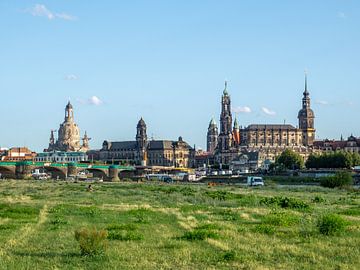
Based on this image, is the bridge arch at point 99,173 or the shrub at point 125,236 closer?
the shrub at point 125,236

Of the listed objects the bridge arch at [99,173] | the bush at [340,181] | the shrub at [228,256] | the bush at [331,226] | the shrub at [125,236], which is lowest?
the shrub at [228,256]

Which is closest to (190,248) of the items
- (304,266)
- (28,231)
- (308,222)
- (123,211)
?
(304,266)

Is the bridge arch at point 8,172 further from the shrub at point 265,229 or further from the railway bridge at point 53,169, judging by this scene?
the shrub at point 265,229

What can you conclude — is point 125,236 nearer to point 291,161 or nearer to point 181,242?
point 181,242

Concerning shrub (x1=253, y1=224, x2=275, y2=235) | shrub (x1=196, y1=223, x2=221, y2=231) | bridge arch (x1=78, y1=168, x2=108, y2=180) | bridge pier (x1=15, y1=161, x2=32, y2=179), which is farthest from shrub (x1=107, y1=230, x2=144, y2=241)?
bridge arch (x1=78, y1=168, x2=108, y2=180)

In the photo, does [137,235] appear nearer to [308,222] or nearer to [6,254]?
[6,254]

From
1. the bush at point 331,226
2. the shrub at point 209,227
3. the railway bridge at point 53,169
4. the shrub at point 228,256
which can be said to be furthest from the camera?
the railway bridge at point 53,169

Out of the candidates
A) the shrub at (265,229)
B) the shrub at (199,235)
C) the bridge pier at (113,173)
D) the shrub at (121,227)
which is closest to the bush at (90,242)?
the shrub at (199,235)

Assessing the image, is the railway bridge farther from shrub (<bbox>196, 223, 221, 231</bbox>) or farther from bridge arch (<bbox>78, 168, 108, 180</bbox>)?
shrub (<bbox>196, 223, 221, 231</bbox>)

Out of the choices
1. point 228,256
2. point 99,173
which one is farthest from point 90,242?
point 99,173

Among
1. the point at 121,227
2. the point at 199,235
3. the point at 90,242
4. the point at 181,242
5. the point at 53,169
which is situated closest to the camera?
the point at 90,242

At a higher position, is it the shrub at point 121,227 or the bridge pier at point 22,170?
the bridge pier at point 22,170

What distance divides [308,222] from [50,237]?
11.1 metres

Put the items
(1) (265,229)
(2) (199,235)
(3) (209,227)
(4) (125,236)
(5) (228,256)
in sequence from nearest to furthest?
(5) (228,256) < (2) (199,235) < (4) (125,236) < (1) (265,229) < (3) (209,227)
